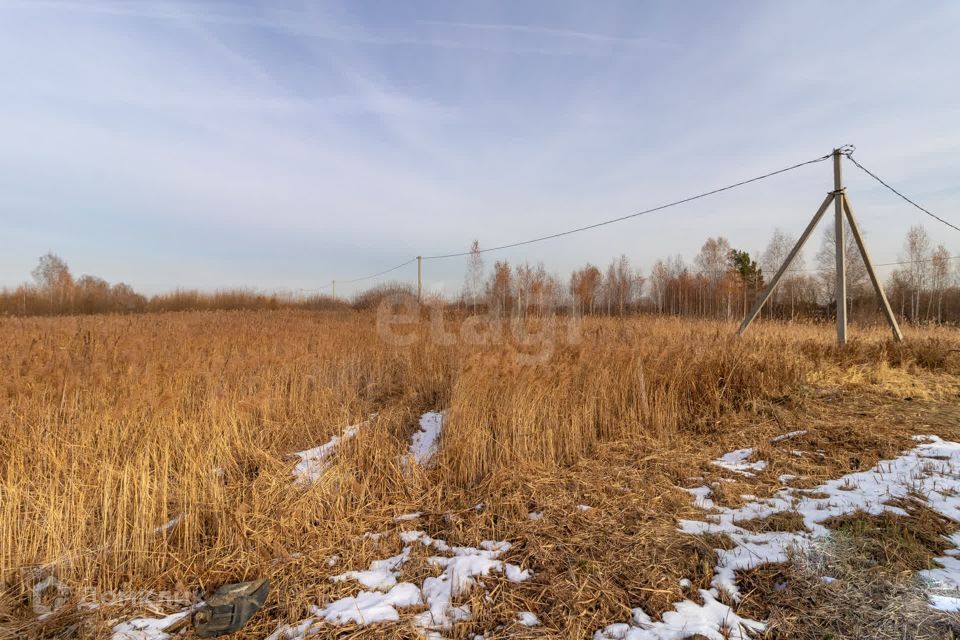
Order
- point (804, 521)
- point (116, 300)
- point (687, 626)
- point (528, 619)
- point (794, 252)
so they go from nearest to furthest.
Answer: point (687, 626) < point (528, 619) < point (804, 521) < point (794, 252) < point (116, 300)

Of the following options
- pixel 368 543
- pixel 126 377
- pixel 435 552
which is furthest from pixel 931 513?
pixel 126 377

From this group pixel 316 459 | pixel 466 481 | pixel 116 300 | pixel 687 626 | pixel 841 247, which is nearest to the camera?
pixel 687 626

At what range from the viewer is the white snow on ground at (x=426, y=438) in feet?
13.5

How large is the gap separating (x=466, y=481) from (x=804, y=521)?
2.50 meters

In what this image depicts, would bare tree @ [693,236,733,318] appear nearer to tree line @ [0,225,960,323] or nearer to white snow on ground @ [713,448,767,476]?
tree line @ [0,225,960,323]

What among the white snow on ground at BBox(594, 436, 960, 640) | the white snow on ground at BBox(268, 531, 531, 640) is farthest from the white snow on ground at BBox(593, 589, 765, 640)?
the white snow on ground at BBox(268, 531, 531, 640)

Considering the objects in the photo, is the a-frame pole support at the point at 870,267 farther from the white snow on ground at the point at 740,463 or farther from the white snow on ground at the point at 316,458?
the white snow on ground at the point at 316,458

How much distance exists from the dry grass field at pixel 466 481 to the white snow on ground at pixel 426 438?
156mm

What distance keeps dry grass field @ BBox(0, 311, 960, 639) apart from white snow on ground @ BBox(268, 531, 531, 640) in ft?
0.10

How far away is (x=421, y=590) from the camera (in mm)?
2387

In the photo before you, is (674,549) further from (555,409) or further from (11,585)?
(11,585)

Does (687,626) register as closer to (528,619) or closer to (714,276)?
(528,619)

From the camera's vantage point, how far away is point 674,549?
8.50 feet

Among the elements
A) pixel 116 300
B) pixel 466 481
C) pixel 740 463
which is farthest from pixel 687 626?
pixel 116 300
